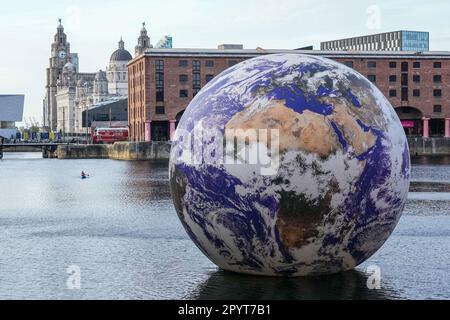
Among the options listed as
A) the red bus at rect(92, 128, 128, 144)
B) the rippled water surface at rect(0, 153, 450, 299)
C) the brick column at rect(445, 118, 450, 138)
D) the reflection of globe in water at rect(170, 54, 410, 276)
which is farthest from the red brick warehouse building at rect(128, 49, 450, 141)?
the reflection of globe in water at rect(170, 54, 410, 276)

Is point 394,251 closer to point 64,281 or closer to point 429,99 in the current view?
point 64,281

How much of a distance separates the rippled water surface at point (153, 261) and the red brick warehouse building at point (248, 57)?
248 ft

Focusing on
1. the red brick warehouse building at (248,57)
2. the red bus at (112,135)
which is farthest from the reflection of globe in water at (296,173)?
the red bus at (112,135)

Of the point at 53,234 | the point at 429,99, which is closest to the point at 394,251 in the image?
the point at 53,234

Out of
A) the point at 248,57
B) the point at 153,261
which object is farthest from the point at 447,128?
the point at 153,261

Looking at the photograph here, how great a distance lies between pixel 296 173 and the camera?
659 inches

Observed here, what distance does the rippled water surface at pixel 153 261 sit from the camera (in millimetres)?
17641

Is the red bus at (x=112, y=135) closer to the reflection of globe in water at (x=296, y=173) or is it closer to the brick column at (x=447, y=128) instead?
the brick column at (x=447, y=128)

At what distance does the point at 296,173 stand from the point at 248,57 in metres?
96.7

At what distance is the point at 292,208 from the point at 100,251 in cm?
870

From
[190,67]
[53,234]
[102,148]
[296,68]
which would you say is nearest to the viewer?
[296,68]

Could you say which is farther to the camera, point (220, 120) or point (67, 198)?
point (67, 198)

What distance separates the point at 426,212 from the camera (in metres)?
34.5

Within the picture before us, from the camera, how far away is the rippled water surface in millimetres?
17641
